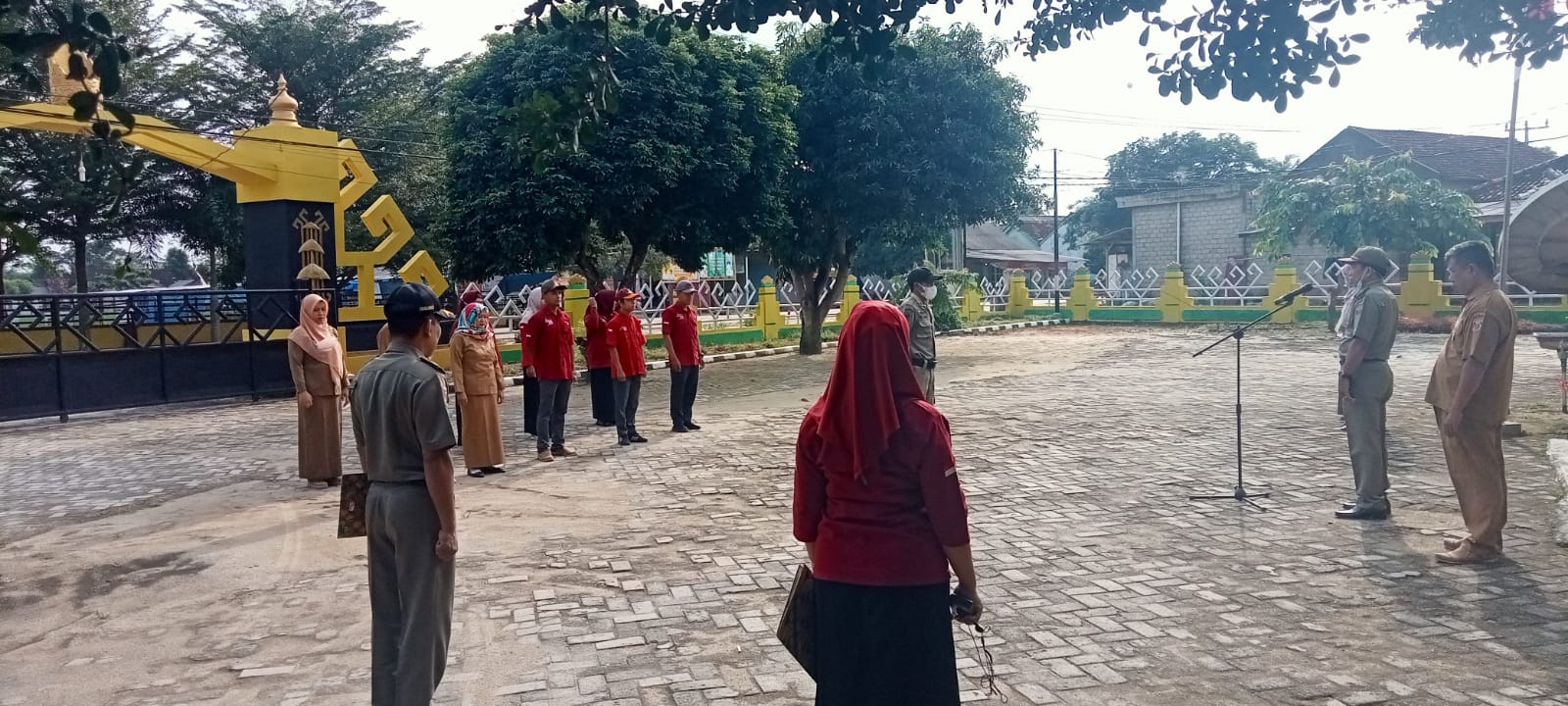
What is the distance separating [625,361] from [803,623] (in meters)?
7.76

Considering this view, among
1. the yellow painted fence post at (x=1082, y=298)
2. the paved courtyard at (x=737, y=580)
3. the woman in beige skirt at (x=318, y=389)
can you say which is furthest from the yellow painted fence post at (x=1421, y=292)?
the woman in beige skirt at (x=318, y=389)

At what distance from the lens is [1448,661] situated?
4.27 m

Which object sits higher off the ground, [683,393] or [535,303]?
[535,303]

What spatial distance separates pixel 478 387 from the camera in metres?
8.70

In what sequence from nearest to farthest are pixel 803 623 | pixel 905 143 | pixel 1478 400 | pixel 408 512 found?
pixel 803 623
pixel 408 512
pixel 1478 400
pixel 905 143

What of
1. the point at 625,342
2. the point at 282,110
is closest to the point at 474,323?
the point at 625,342

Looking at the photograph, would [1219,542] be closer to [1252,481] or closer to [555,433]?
[1252,481]

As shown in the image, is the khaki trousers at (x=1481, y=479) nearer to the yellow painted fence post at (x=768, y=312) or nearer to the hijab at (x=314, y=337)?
the hijab at (x=314, y=337)

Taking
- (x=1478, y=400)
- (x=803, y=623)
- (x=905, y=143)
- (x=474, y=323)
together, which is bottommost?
(x=803, y=623)

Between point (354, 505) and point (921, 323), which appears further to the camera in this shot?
point (921, 323)

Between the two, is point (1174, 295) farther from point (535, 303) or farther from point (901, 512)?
point (901, 512)

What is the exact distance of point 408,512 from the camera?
140 inches

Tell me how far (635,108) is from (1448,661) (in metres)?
14.7

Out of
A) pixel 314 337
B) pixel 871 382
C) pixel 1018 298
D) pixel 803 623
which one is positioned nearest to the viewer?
pixel 871 382
